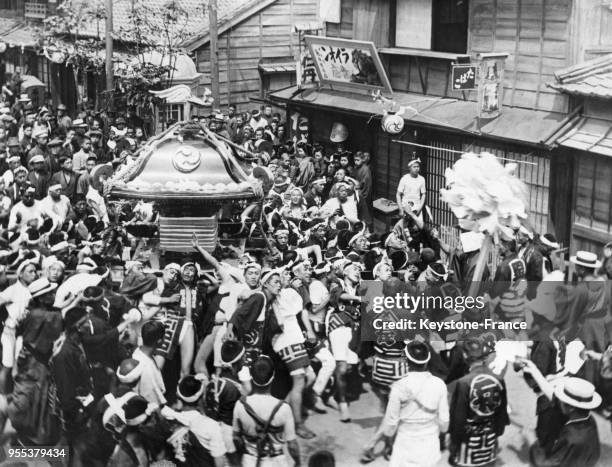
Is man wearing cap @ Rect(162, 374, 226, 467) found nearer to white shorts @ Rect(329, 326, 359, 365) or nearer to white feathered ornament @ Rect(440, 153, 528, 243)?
white shorts @ Rect(329, 326, 359, 365)

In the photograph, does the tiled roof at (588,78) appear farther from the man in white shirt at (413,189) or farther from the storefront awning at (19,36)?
the storefront awning at (19,36)

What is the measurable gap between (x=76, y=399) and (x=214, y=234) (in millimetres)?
4738

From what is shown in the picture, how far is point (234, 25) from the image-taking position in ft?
91.0

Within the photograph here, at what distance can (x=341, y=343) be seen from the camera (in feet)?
32.0

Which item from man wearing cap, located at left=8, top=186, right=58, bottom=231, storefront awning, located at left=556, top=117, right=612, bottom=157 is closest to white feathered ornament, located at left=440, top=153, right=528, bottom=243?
storefront awning, located at left=556, top=117, right=612, bottom=157

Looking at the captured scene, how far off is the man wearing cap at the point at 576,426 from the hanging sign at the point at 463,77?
8.58m

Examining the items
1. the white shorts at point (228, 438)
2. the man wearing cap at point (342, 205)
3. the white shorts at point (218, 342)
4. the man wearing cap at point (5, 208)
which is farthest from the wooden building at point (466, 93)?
the white shorts at point (228, 438)

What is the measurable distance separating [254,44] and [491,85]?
47.0ft

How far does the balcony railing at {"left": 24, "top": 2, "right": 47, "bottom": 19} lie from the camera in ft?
118

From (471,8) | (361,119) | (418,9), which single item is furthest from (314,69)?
(471,8)

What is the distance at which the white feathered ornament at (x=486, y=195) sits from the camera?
353 inches

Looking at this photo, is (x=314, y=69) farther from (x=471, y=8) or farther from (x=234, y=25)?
(x=234, y=25)

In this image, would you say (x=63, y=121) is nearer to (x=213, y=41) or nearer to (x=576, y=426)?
(x=213, y=41)

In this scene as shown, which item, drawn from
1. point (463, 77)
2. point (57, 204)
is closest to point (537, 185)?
point (463, 77)
